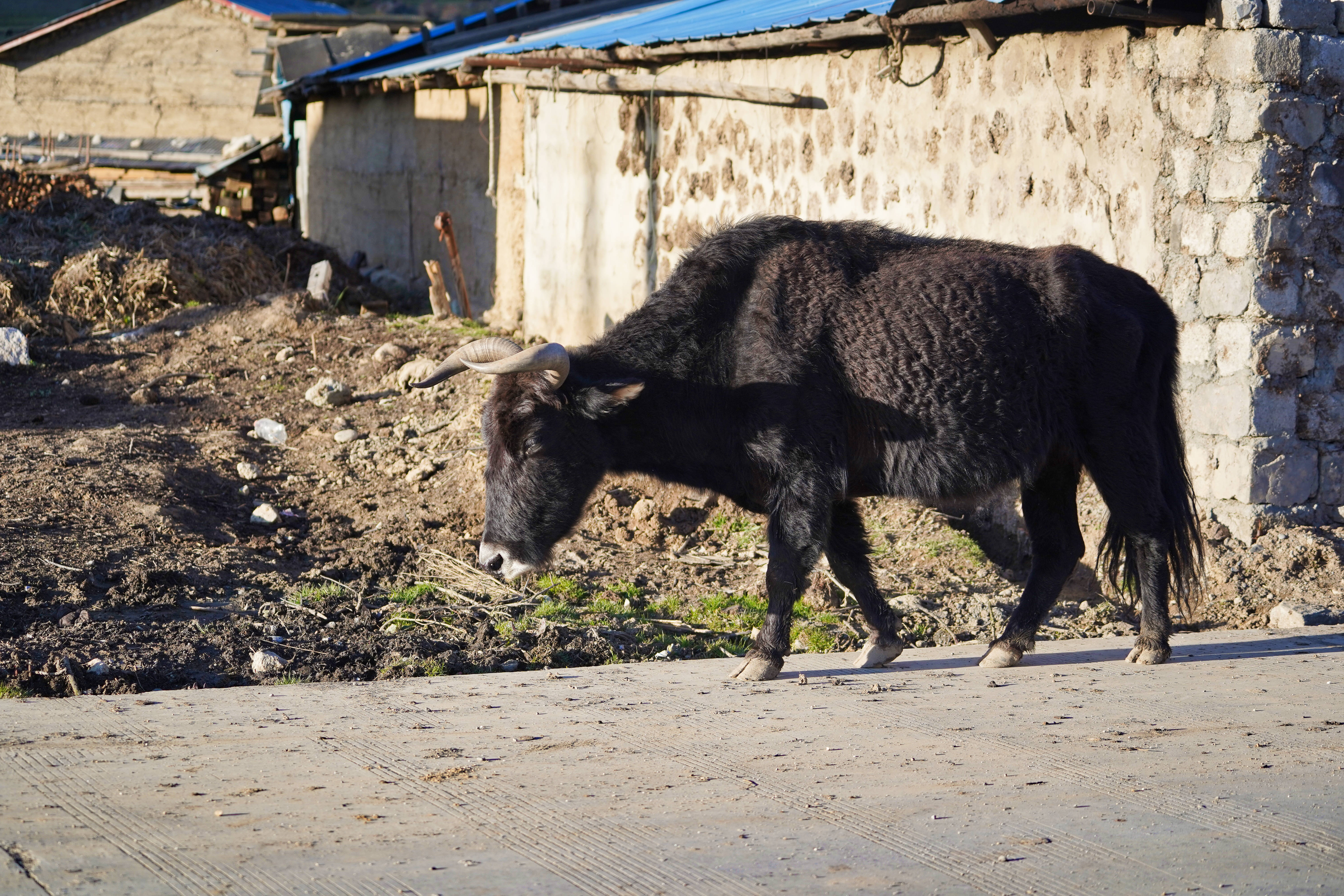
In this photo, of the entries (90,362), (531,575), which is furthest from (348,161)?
(531,575)

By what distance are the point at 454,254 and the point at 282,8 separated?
62.3 feet

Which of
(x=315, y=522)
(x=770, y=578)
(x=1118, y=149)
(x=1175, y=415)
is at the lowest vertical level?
(x=315, y=522)

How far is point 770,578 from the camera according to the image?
5.38 m

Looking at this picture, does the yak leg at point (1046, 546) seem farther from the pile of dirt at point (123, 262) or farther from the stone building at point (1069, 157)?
the pile of dirt at point (123, 262)

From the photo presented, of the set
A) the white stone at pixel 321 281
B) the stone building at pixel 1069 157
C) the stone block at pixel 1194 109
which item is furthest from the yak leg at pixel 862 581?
the white stone at pixel 321 281

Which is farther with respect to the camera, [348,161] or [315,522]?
[348,161]

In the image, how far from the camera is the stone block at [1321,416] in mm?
6750

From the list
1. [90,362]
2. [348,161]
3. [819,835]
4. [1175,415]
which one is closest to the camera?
[819,835]

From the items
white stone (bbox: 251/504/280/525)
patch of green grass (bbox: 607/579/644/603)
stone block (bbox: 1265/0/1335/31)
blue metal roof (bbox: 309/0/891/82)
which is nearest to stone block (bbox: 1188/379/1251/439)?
stone block (bbox: 1265/0/1335/31)

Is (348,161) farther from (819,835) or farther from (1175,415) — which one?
(819,835)

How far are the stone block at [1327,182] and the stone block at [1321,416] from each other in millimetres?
953

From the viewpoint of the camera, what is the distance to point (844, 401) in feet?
17.9

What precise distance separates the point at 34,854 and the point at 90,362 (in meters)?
9.18

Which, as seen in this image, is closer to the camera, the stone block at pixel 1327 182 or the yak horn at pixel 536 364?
the yak horn at pixel 536 364
